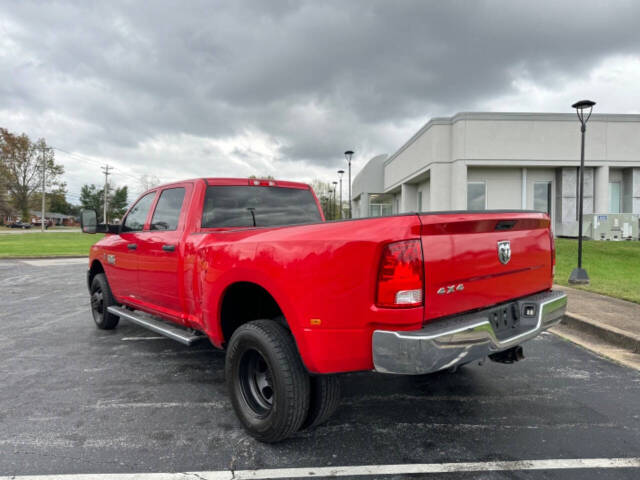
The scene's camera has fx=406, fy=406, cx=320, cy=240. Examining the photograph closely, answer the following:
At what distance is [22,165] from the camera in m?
61.9

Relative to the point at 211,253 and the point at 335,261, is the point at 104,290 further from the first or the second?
the point at 335,261

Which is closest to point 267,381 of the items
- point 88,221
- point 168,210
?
point 168,210

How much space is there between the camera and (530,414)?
10.1 ft

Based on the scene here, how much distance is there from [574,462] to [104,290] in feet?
17.1

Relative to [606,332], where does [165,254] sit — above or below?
above

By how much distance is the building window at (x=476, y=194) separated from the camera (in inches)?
956

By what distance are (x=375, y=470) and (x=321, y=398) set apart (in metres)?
0.50

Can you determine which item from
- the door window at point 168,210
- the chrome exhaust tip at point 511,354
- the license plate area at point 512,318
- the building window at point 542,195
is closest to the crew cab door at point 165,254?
the door window at point 168,210

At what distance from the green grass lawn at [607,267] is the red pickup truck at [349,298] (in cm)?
592

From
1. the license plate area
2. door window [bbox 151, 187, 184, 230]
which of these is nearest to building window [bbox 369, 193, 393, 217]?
door window [bbox 151, 187, 184, 230]

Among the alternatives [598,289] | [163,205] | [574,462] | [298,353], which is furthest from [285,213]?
[598,289]

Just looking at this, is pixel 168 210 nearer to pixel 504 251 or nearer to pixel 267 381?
pixel 267 381

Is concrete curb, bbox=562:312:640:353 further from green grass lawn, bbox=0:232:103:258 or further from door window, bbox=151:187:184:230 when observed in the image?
green grass lawn, bbox=0:232:103:258

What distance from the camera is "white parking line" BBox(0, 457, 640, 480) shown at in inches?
90.9
